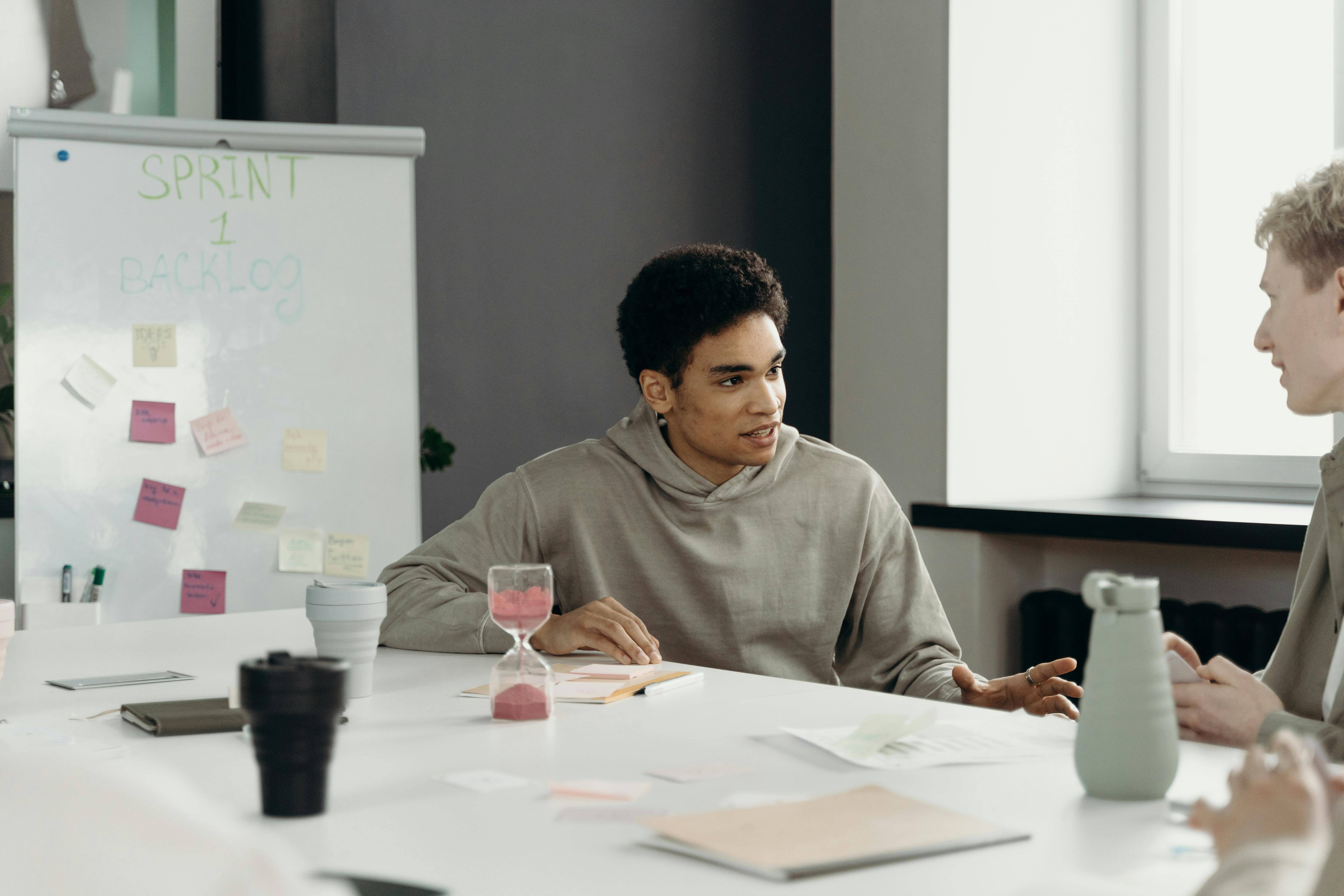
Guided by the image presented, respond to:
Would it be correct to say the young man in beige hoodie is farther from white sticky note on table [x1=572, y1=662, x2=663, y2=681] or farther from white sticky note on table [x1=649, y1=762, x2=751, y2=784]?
white sticky note on table [x1=649, y1=762, x2=751, y2=784]

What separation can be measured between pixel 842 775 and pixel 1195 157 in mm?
2737

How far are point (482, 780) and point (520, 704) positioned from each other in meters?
0.23

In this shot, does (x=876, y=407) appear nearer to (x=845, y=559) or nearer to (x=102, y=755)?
(x=845, y=559)

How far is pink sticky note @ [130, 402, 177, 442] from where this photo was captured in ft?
8.49

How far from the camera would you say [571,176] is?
331cm

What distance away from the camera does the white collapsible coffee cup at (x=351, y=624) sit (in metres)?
1.42

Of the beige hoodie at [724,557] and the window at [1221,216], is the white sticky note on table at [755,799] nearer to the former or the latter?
the beige hoodie at [724,557]

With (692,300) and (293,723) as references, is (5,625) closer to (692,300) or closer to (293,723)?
(293,723)

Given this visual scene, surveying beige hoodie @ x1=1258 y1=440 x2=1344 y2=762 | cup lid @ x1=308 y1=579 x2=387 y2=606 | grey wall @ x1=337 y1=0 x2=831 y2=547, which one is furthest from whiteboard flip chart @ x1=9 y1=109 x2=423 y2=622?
beige hoodie @ x1=1258 y1=440 x2=1344 y2=762

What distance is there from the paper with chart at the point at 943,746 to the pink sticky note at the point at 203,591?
5.70ft

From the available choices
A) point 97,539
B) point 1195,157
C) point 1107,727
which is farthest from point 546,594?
point 1195,157

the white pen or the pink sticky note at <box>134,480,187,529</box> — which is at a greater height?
the pink sticky note at <box>134,480,187,529</box>

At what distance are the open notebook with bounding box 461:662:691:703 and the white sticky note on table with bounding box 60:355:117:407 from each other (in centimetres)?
146

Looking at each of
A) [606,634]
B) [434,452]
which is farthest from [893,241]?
[606,634]
